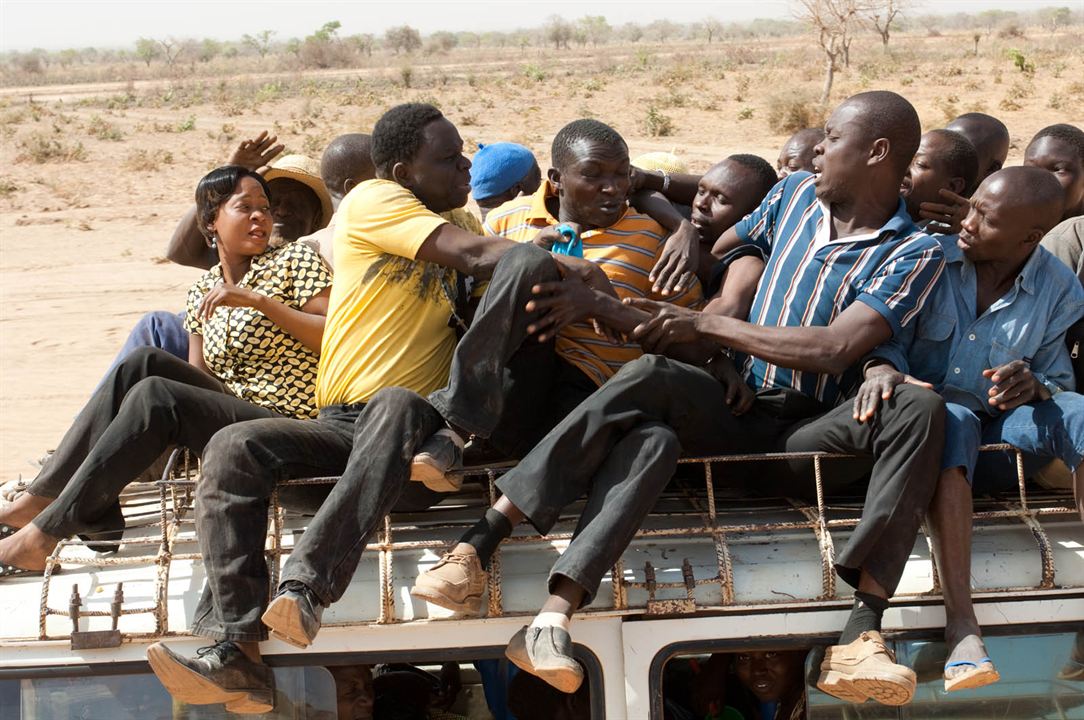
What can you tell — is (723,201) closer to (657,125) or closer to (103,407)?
(103,407)

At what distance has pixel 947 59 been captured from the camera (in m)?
38.5

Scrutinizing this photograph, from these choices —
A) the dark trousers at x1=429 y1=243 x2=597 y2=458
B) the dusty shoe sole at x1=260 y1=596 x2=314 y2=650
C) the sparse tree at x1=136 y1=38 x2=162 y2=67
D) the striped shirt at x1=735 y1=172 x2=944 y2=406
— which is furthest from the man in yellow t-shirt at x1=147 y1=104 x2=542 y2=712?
the sparse tree at x1=136 y1=38 x2=162 y2=67

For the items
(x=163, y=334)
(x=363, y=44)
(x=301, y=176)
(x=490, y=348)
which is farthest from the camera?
(x=363, y=44)

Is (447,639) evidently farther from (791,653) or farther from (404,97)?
(404,97)

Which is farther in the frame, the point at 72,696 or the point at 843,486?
the point at 843,486

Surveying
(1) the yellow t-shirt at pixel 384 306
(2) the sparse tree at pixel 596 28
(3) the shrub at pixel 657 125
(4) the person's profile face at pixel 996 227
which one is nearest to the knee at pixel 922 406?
(4) the person's profile face at pixel 996 227

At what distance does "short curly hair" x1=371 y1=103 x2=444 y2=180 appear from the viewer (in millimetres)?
3947

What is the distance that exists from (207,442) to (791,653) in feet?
5.49

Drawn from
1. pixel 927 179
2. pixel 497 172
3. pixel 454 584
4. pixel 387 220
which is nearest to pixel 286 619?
pixel 454 584

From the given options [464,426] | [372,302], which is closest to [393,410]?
[464,426]

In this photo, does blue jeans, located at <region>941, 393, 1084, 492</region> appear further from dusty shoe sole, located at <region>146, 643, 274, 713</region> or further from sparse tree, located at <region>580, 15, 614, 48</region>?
sparse tree, located at <region>580, 15, 614, 48</region>

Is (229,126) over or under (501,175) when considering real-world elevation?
under

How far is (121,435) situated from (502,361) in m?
1.05

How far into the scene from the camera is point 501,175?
5547 millimetres
